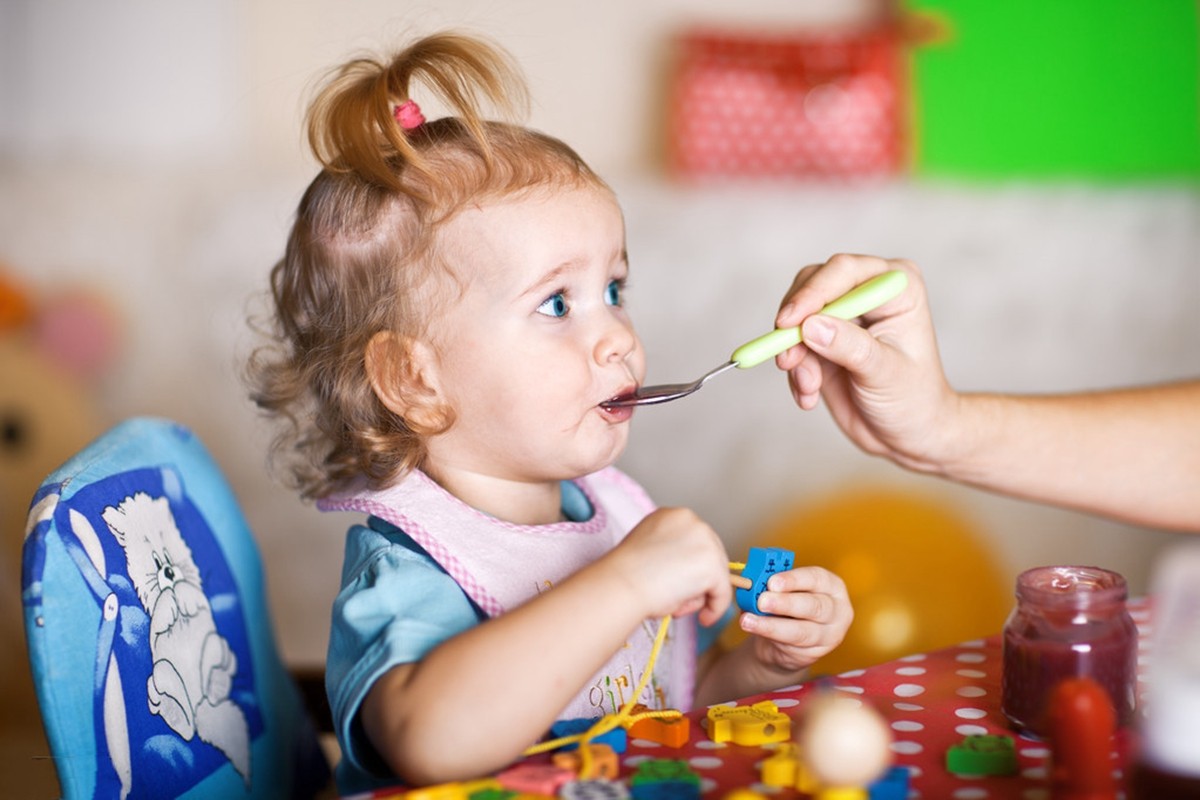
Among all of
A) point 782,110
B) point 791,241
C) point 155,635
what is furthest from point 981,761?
point 782,110

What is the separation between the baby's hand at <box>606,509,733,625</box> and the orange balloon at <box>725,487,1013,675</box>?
1221 mm

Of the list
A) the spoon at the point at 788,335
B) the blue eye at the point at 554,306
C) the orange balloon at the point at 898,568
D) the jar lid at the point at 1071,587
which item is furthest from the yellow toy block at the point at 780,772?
the orange balloon at the point at 898,568

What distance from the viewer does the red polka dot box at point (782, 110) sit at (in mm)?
2664

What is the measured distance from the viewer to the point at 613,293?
121cm

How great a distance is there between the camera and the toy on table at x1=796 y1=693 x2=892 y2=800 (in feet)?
2.23

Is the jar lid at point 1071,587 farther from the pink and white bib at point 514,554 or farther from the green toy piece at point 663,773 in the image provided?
the pink and white bib at point 514,554

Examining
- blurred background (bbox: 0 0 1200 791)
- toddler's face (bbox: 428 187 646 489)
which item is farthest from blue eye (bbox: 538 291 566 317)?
blurred background (bbox: 0 0 1200 791)

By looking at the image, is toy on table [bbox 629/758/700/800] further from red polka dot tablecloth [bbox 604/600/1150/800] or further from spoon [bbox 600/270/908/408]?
spoon [bbox 600/270/908/408]

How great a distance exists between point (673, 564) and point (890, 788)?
0.73 feet

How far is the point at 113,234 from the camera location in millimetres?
2648

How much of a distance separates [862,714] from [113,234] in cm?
236

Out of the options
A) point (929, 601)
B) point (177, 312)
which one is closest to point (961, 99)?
point (929, 601)

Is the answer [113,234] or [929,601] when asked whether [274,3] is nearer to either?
[113,234]

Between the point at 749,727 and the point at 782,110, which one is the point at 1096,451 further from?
the point at 782,110
